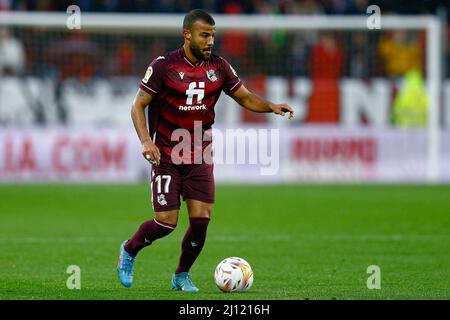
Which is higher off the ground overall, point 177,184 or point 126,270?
point 177,184

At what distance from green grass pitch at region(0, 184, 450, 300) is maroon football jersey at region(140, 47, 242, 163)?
1.31m

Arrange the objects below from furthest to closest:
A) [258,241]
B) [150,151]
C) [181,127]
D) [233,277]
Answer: [258,241]
[181,127]
[233,277]
[150,151]

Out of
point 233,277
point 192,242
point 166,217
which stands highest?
point 166,217

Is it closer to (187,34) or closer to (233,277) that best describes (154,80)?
(187,34)

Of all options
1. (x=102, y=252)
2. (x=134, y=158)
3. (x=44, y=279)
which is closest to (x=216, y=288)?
(x=44, y=279)

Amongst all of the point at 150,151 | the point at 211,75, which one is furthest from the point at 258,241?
the point at 150,151

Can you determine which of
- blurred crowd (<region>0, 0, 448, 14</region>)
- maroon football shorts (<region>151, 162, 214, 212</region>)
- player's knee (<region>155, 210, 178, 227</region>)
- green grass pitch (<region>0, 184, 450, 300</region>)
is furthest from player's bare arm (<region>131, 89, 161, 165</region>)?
blurred crowd (<region>0, 0, 448, 14</region>)

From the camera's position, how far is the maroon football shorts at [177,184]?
930cm

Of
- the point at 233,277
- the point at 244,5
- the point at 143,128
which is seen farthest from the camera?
the point at 244,5

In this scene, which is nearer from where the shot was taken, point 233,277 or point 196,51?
point 233,277

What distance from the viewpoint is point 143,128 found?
30.2 ft

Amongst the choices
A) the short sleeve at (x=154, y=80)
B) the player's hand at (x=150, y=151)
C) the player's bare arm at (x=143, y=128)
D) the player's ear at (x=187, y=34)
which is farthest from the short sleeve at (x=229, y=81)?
the player's hand at (x=150, y=151)

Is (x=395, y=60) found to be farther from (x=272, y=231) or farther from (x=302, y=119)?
(x=272, y=231)

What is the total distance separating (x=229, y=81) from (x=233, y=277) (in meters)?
1.72
